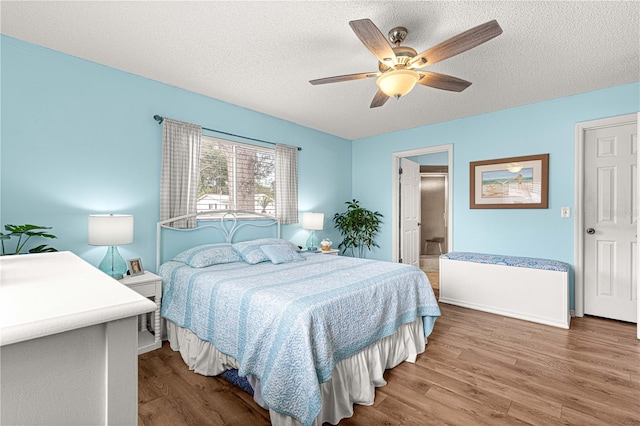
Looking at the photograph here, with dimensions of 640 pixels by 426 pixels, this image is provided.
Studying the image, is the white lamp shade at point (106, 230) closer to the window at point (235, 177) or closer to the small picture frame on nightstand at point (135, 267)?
the small picture frame on nightstand at point (135, 267)

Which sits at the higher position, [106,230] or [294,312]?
[106,230]

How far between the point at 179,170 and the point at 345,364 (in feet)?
8.17

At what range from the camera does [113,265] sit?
2545mm

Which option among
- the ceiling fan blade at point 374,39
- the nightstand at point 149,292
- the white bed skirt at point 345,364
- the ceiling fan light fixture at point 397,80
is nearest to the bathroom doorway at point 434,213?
the white bed skirt at point 345,364

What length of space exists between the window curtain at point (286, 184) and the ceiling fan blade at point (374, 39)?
233 cm

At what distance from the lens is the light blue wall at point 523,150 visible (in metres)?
3.41

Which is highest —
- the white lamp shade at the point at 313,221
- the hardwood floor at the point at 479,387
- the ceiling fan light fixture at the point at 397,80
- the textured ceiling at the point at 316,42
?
the textured ceiling at the point at 316,42

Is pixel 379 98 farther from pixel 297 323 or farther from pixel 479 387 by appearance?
pixel 479 387

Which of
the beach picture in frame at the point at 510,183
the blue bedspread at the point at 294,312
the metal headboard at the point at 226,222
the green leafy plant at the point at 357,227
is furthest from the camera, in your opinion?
the green leafy plant at the point at 357,227

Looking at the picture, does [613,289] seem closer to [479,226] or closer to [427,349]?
[479,226]

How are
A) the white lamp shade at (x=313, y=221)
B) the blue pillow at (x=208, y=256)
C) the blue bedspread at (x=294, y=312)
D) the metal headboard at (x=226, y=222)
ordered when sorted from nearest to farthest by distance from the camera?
1. the blue bedspread at (x=294, y=312)
2. the blue pillow at (x=208, y=256)
3. the metal headboard at (x=226, y=222)
4. the white lamp shade at (x=313, y=221)

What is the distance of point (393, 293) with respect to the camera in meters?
2.36

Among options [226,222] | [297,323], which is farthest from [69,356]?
[226,222]

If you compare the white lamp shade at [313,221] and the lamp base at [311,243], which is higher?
the white lamp shade at [313,221]
